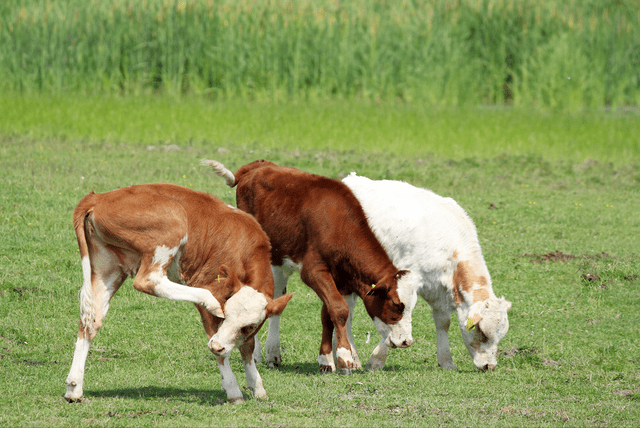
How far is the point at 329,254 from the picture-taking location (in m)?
8.08

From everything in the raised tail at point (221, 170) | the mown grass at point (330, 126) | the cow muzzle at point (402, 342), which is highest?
the raised tail at point (221, 170)

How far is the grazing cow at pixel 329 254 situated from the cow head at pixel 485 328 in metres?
0.62

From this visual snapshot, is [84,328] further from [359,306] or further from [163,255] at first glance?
[359,306]

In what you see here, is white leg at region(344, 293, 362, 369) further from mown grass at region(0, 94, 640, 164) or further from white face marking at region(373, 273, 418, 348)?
mown grass at region(0, 94, 640, 164)

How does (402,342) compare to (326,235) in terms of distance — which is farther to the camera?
(326,235)

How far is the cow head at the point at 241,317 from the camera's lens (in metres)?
6.38

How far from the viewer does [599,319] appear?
31.7ft

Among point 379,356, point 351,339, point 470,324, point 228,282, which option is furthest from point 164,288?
point 470,324

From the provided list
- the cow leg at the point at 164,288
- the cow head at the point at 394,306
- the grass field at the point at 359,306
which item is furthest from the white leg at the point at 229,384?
the cow head at the point at 394,306

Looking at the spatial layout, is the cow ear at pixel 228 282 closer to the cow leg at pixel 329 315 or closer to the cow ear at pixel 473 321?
the cow leg at pixel 329 315

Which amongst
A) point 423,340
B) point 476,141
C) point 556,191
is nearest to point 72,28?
point 476,141

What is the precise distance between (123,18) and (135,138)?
5.36m

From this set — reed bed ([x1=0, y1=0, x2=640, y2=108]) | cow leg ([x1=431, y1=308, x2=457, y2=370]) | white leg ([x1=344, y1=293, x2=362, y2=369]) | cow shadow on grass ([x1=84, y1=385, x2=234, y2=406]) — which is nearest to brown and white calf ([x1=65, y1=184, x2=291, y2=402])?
cow shadow on grass ([x1=84, y1=385, x2=234, y2=406])

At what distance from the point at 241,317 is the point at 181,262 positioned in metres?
0.98
